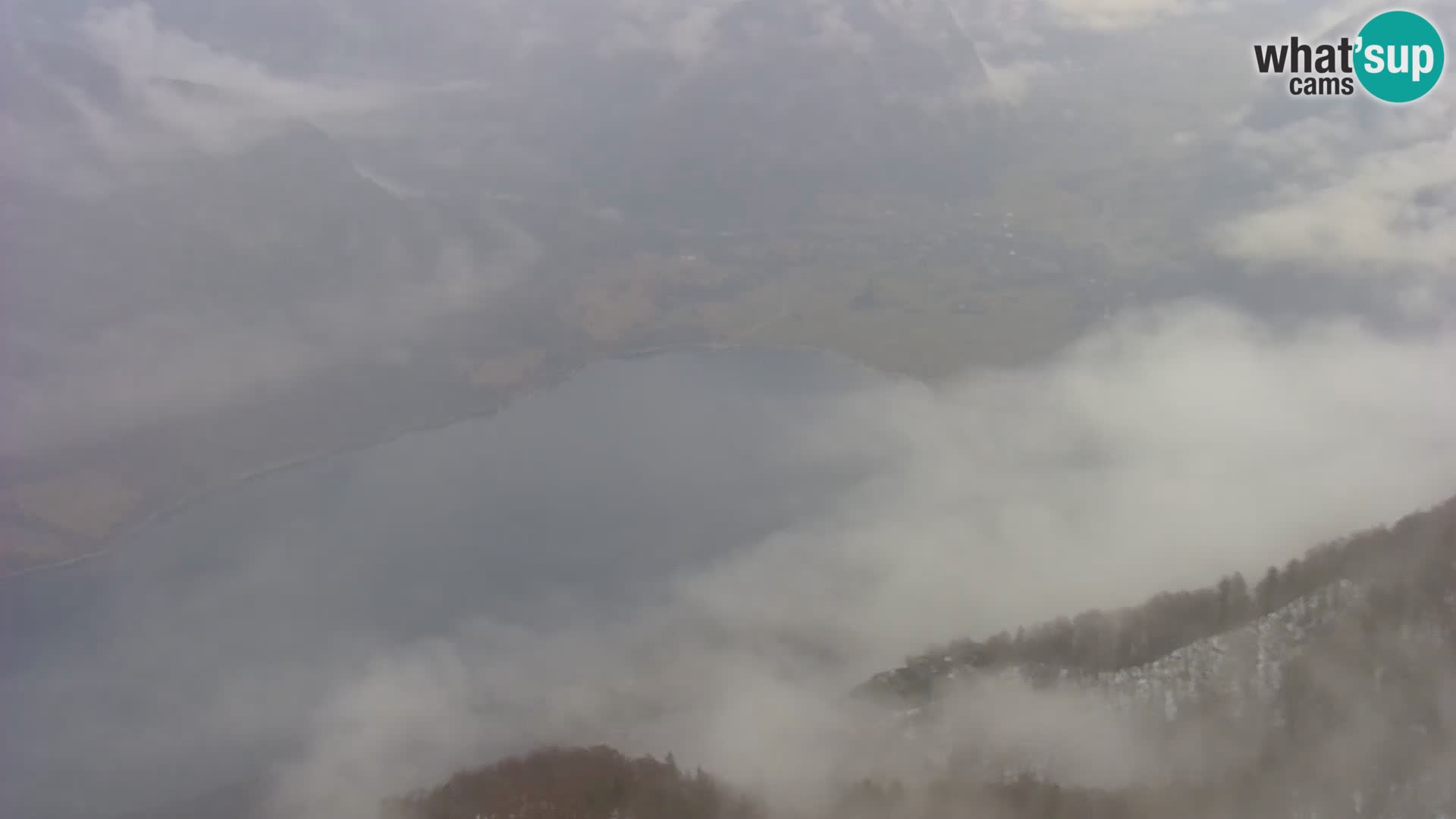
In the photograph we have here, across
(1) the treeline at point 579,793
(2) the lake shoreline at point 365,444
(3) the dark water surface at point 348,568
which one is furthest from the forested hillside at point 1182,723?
(2) the lake shoreline at point 365,444

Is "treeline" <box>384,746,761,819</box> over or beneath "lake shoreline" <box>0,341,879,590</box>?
beneath

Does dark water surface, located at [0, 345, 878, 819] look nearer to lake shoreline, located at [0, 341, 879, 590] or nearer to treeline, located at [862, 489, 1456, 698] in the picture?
lake shoreline, located at [0, 341, 879, 590]

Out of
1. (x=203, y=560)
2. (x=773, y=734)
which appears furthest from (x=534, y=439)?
(x=773, y=734)

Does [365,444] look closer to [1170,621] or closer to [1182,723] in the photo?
[1170,621]

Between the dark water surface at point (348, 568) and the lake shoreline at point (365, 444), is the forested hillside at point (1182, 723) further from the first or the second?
the lake shoreline at point (365, 444)

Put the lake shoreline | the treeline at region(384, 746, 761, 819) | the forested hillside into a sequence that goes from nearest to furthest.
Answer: the forested hillside, the treeline at region(384, 746, 761, 819), the lake shoreline

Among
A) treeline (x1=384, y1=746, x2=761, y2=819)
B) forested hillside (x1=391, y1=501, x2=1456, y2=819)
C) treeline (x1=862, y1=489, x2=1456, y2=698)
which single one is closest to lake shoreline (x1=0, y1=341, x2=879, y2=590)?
treeline (x1=384, y1=746, x2=761, y2=819)

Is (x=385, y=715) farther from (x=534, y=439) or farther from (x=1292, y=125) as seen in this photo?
(x=1292, y=125)
